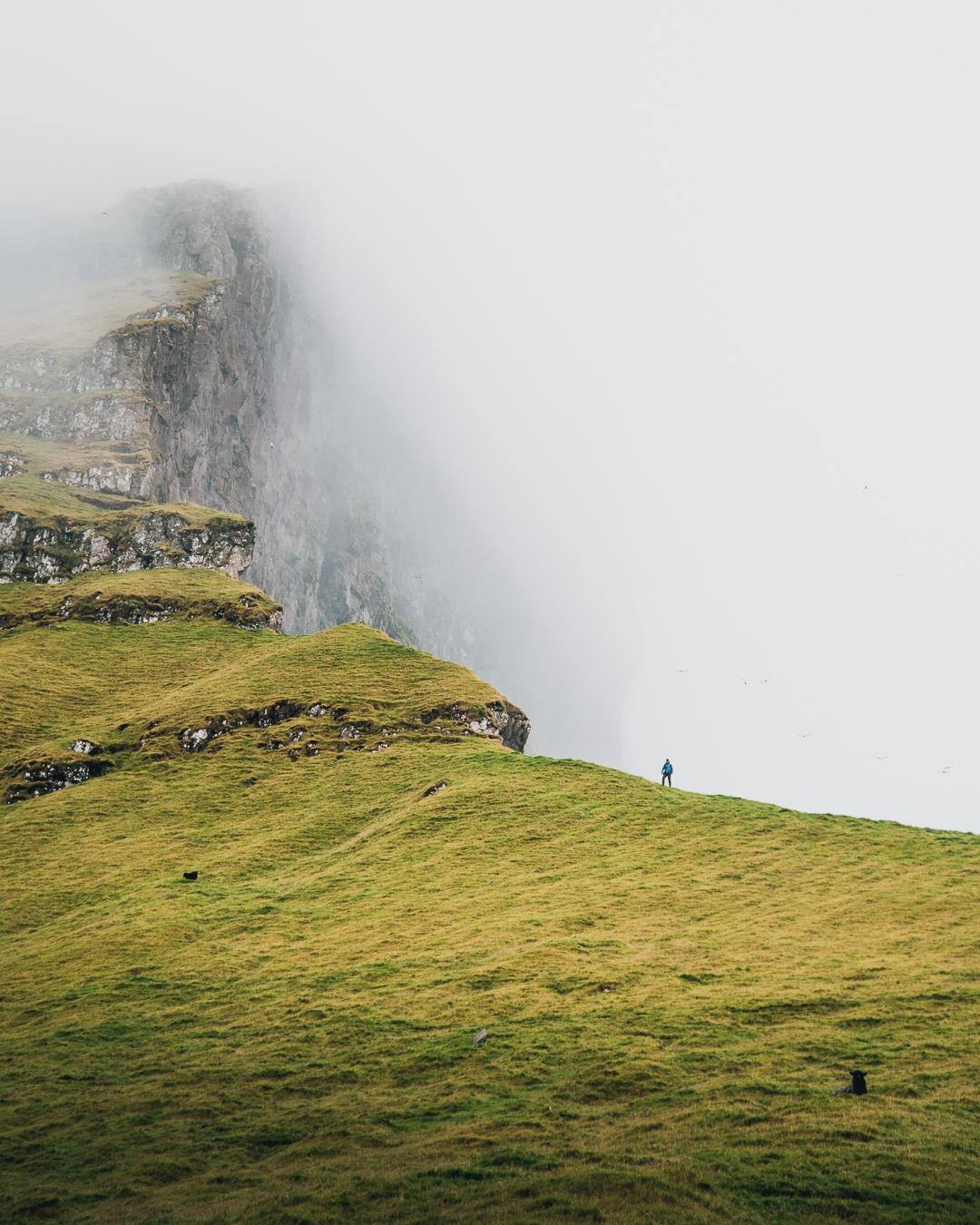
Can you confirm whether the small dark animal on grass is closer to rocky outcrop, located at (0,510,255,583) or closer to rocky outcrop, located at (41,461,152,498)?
rocky outcrop, located at (0,510,255,583)

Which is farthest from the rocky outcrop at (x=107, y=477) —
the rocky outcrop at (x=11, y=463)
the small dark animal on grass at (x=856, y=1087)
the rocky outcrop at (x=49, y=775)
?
the small dark animal on grass at (x=856, y=1087)

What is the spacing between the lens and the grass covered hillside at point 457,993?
2320 cm

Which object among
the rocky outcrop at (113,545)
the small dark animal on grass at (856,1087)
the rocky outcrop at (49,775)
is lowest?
the rocky outcrop at (49,775)

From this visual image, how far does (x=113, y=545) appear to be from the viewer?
5408 inches

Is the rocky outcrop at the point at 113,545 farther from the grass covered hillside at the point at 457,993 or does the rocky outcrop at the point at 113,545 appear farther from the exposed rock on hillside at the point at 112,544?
the grass covered hillside at the point at 457,993

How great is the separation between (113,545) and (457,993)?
120067 millimetres

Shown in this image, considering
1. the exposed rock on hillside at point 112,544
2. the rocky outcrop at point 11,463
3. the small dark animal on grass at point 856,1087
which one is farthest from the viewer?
the rocky outcrop at point 11,463

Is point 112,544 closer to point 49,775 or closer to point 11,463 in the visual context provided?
point 11,463

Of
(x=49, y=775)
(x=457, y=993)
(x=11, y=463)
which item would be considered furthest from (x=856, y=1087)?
(x=11, y=463)

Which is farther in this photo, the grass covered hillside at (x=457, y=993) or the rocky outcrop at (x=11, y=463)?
the rocky outcrop at (x=11, y=463)

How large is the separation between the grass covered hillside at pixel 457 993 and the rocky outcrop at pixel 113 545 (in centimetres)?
6358

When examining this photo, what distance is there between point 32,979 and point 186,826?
21357 mm

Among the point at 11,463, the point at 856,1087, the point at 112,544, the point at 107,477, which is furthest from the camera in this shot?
the point at 107,477

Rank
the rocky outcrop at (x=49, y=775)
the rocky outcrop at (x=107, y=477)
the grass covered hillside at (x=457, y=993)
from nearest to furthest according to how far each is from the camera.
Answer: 1. the grass covered hillside at (x=457, y=993)
2. the rocky outcrop at (x=49, y=775)
3. the rocky outcrop at (x=107, y=477)
